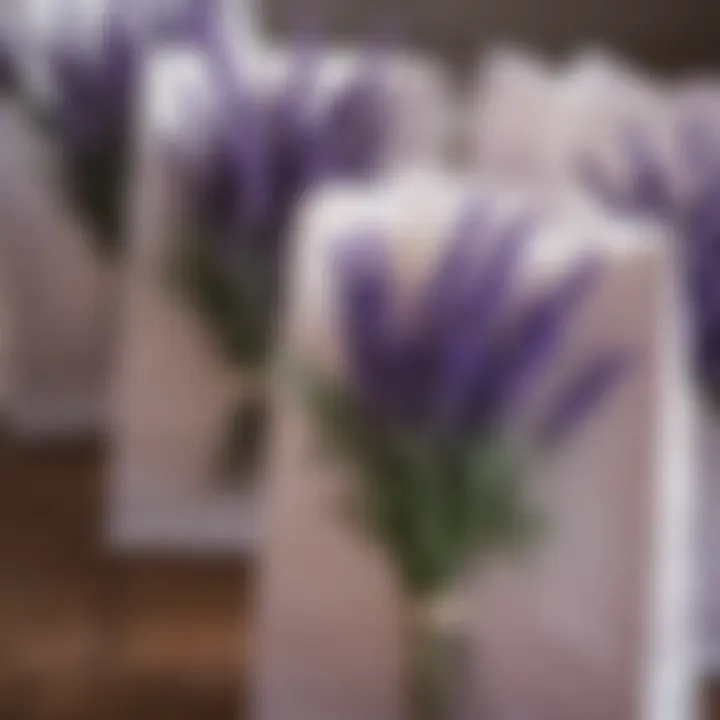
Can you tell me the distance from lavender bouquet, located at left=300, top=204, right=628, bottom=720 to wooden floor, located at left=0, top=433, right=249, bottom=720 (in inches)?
5.0

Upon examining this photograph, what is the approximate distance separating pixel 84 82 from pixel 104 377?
183mm

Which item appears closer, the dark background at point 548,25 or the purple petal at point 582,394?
the purple petal at point 582,394

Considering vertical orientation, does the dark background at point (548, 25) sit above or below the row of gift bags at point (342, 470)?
above

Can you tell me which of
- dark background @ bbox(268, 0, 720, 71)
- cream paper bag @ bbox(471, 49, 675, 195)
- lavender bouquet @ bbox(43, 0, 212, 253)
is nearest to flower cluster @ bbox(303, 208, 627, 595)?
cream paper bag @ bbox(471, 49, 675, 195)

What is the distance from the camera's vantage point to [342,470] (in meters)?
0.56

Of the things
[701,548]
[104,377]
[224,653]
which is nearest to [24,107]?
[104,377]

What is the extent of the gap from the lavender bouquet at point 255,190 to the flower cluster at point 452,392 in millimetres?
146

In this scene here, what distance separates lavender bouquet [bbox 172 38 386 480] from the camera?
26.0 inches

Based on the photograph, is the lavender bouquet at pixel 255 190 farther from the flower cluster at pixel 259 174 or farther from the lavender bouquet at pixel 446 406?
the lavender bouquet at pixel 446 406

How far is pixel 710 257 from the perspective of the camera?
1.98 feet

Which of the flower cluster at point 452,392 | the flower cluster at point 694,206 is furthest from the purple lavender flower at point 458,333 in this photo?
the flower cluster at point 694,206

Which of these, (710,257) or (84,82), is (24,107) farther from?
(710,257)

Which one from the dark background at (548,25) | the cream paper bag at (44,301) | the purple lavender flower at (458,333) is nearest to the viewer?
the purple lavender flower at (458,333)

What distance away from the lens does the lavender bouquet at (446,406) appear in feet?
1.62
